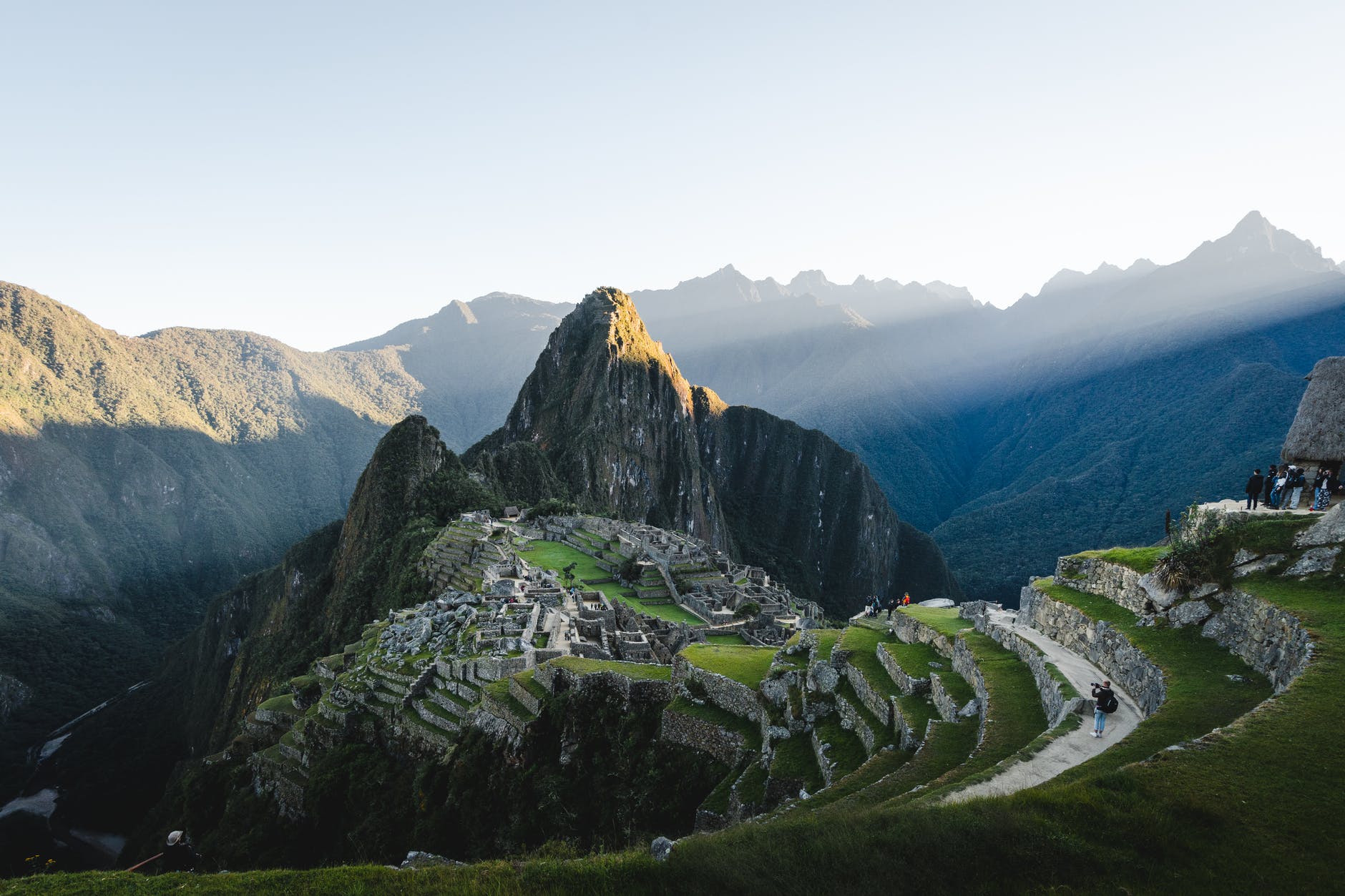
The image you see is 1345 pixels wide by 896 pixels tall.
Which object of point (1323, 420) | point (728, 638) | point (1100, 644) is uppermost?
point (1323, 420)

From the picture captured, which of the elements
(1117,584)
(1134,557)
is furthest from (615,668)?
(1134,557)

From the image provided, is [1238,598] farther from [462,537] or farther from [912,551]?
[912,551]

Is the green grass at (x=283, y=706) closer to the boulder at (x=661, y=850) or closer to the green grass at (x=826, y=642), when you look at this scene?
the green grass at (x=826, y=642)

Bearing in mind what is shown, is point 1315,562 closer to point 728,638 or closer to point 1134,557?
point 1134,557

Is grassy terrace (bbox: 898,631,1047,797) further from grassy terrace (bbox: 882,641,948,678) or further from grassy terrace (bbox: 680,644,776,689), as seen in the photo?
grassy terrace (bbox: 680,644,776,689)

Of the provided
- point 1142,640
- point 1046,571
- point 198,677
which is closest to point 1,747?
point 198,677

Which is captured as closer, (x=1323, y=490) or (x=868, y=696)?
(x=1323, y=490)

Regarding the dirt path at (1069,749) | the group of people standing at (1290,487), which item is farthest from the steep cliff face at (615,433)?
the dirt path at (1069,749)

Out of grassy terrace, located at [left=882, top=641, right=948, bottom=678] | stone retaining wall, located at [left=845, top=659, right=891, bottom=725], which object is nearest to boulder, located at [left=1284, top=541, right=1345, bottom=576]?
grassy terrace, located at [left=882, top=641, right=948, bottom=678]
